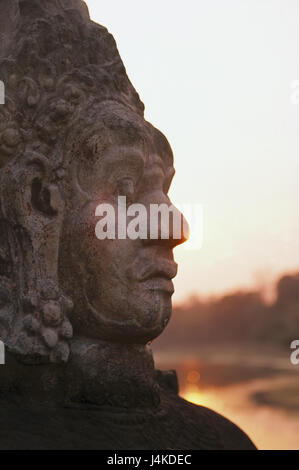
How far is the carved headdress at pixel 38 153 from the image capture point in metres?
5.02

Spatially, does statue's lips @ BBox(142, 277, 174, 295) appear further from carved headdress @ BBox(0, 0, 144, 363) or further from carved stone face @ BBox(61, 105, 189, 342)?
carved headdress @ BBox(0, 0, 144, 363)

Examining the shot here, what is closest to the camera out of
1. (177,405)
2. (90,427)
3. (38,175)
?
(90,427)

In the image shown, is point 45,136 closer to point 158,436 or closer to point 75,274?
point 75,274

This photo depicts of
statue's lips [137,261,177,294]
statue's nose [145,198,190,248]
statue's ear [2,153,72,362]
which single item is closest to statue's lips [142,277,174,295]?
statue's lips [137,261,177,294]

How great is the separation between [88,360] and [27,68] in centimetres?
213

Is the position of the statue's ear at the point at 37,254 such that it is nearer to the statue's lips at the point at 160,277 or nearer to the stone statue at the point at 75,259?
the stone statue at the point at 75,259

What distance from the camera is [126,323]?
5.23 metres

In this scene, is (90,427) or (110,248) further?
(110,248)

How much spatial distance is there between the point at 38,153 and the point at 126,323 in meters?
1.34

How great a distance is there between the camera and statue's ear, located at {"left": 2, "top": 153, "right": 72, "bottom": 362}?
4973mm

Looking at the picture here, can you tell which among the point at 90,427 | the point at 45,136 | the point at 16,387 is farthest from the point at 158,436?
the point at 45,136

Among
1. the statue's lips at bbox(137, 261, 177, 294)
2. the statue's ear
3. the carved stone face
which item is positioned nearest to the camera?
the statue's ear
